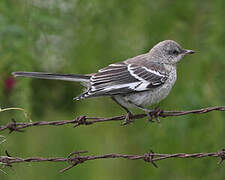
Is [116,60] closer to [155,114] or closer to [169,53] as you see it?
[169,53]

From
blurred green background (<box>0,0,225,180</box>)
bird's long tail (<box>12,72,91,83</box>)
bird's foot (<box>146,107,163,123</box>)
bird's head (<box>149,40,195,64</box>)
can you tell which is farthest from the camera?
blurred green background (<box>0,0,225,180</box>)

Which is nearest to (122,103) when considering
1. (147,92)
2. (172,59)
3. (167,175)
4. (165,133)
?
A: (147,92)

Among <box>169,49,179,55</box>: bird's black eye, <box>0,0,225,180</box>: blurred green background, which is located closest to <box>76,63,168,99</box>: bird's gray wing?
<box>169,49,179,55</box>: bird's black eye

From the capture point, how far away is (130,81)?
4.66 m

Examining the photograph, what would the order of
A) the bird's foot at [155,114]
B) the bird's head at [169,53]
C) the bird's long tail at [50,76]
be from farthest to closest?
the bird's head at [169,53] < the bird's long tail at [50,76] < the bird's foot at [155,114]

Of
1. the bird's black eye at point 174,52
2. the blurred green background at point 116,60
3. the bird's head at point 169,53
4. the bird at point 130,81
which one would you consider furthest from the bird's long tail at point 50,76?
the bird's black eye at point 174,52

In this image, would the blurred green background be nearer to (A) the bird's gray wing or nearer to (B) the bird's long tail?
(B) the bird's long tail

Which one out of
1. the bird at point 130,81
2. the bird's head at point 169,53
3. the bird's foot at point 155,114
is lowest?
the bird's foot at point 155,114

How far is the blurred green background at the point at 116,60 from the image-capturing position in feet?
18.7

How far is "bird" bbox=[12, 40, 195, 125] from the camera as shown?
4.34 meters

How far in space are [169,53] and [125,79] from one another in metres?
0.86

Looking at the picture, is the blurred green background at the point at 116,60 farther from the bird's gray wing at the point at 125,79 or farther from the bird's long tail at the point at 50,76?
the bird's gray wing at the point at 125,79

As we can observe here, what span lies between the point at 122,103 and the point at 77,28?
239 centimetres

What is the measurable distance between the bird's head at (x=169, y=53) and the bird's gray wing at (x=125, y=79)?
28 cm
